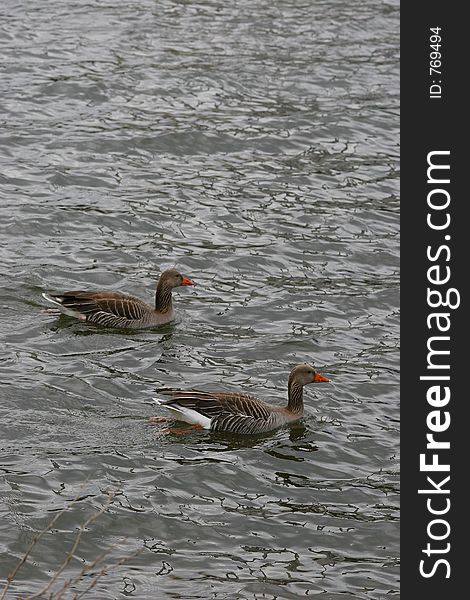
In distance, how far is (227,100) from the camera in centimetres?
2619

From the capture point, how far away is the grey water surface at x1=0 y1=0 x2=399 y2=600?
12438mm

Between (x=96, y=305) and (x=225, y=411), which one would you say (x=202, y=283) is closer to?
(x=96, y=305)

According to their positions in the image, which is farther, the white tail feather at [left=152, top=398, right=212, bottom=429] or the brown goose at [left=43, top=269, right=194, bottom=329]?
the brown goose at [left=43, top=269, right=194, bottom=329]

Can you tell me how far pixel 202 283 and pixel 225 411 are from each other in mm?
4499

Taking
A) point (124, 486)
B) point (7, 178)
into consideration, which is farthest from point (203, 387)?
point (7, 178)

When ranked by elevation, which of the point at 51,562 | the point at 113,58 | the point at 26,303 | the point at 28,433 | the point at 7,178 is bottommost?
the point at 51,562

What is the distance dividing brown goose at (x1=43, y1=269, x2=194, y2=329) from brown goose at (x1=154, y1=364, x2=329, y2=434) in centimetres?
260

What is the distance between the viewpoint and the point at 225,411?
15.0 metres

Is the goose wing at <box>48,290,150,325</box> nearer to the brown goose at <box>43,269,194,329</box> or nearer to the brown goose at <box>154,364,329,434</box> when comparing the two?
the brown goose at <box>43,269,194,329</box>

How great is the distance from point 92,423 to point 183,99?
41.8ft

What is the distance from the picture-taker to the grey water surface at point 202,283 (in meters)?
12.4

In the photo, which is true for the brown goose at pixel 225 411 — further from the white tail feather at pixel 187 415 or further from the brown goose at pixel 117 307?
the brown goose at pixel 117 307

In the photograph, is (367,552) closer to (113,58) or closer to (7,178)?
(7,178)

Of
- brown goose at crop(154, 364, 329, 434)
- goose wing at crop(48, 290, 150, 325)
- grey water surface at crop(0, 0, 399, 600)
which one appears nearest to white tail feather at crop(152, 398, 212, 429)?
brown goose at crop(154, 364, 329, 434)
